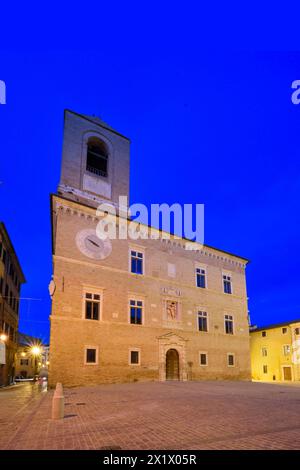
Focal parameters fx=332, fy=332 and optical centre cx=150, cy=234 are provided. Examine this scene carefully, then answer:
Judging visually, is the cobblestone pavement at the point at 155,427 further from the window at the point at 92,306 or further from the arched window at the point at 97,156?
the arched window at the point at 97,156

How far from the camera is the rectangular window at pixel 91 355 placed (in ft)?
73.7

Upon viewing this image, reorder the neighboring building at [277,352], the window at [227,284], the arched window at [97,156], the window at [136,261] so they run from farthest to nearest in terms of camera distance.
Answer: the neighboring building at [277,352], the window at [227,284], the arched window at [97,156], the window at [136,261]

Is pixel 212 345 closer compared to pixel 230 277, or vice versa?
pixel 212 345

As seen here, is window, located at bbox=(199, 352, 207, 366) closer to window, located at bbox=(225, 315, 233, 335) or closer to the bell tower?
window, located at bbox=(225, 315, 233, 335)

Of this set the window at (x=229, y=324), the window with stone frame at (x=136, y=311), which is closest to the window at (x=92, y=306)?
the window with stone frame at (x=136, y=311)

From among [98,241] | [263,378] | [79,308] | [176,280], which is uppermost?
[98,241]

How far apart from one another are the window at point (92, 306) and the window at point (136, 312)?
3108 millimetres

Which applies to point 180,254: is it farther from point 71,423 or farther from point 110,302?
point 71,423

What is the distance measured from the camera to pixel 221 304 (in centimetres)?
3281

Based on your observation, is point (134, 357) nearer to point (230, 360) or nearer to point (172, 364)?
point (172, 364)

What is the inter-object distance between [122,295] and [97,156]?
42.3 feet

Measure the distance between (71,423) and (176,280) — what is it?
21897 mm
